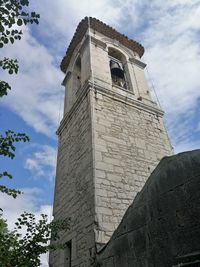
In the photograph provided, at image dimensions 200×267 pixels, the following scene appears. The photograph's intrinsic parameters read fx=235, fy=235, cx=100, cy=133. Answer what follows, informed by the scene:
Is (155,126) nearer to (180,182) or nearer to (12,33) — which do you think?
(180,182)

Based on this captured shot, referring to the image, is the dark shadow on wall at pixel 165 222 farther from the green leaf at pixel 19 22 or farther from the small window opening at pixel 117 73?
the small window opening at pixel 117 73

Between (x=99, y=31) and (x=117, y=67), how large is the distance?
199 centimetres

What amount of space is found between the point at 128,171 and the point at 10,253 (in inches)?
126

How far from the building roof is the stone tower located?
4cm

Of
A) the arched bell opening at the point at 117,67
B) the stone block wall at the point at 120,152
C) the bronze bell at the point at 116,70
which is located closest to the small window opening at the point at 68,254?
the stone block wall at the point at 120,152

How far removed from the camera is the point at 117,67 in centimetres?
884

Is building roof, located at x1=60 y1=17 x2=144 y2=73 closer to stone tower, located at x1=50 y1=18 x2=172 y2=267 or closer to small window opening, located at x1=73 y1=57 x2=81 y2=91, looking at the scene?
stone tower, located at x1=50 y1=18 x2=172 y2=267

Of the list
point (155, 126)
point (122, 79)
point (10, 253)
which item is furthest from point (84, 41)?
point (10, 253)

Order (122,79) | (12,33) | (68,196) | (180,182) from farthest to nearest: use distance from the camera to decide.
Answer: (122,79)
(68,196)
(180,182)
(12,33)

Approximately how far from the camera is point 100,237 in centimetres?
417

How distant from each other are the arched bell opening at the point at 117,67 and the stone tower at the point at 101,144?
38mm

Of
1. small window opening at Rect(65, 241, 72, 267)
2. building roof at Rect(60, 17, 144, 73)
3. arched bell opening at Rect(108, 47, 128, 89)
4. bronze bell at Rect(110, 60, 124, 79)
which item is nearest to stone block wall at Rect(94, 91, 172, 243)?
small window opening at Rect(65, 241, 72, 267)

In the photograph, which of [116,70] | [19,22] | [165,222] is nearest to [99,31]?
[116,70]

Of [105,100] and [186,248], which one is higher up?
[105,100]
